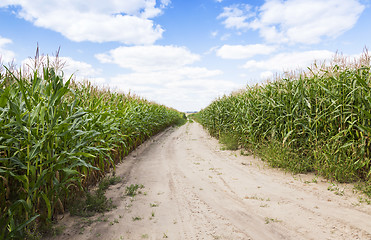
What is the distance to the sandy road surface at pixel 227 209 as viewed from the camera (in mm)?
3000

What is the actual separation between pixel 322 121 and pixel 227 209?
3282mm

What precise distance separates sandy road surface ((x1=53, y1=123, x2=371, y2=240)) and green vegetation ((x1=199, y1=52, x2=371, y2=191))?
44 centimetres

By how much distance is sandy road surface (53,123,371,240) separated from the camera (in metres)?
3.00

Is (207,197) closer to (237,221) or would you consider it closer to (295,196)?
(237,221)

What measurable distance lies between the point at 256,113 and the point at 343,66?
2.67 metres

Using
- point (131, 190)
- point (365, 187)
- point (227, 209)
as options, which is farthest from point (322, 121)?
point (131, 190)

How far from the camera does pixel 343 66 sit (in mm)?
5426

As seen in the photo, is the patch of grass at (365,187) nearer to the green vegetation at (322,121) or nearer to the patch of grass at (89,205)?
the green vegetation at (322,121)

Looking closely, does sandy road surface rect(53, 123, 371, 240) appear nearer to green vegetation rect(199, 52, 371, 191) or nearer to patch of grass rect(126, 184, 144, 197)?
patch of grass rect(126, 184, 144, 197)

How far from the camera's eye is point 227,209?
12.2 feet

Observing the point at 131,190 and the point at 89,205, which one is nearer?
the point at 89,205

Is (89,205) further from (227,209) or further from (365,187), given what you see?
(365,187)

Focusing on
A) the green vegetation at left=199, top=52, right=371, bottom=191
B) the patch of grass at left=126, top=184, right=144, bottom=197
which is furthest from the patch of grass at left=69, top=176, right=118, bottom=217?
the green vegetation at left=199, top=52, right=371, bottom=191

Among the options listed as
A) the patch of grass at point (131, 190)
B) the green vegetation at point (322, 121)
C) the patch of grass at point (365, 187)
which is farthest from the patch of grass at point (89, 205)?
the patch of grass at point (365, 187)
